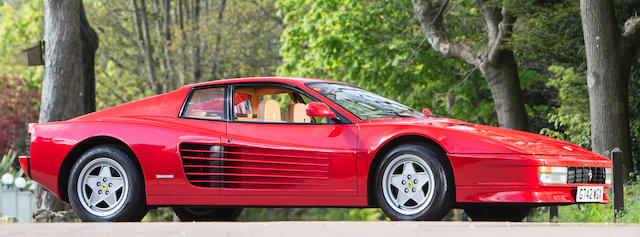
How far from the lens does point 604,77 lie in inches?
535

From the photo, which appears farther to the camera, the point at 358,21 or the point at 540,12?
the point at 358,21

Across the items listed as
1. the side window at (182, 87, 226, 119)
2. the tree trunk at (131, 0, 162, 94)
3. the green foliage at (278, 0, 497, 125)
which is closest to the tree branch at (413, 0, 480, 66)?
the green foliage at (278, 0, 497, 125)

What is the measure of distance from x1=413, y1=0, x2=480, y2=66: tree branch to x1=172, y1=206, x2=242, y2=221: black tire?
38.5 ft

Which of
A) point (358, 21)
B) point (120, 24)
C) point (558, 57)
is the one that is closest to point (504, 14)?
point (558, 57)

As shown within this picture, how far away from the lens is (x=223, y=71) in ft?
106

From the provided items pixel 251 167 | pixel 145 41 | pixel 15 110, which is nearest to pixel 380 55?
pixel 145 41

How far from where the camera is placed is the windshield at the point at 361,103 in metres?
8.10

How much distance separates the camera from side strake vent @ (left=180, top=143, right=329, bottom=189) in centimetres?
780

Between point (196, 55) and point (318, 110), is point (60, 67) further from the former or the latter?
point (196, 55)

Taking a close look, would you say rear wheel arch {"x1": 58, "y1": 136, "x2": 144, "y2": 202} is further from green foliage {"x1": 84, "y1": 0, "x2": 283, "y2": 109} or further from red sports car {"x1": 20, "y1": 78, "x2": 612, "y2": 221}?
green foliage {"x1": 84, "y1": 0, "x2": 283, "y2": 109}

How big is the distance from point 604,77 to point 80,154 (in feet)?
26.3
